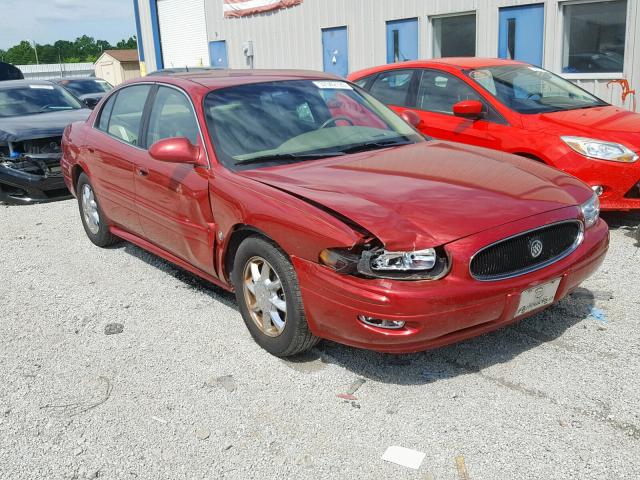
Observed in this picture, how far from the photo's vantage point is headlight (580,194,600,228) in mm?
3682

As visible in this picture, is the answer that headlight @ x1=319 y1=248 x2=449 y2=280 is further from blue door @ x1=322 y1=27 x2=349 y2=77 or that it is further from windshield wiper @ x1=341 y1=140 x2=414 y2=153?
blue door @ x1=322 y1=27 x2=349 y2=77

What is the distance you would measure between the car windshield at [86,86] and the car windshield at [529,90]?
14288 mm

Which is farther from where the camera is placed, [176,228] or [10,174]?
[10,174]

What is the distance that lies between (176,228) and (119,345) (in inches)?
33.6

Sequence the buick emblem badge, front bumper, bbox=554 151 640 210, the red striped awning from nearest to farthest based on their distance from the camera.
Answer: the buick emblem badge → front bumper, bbox=554 151 640 210 → the red striped awning

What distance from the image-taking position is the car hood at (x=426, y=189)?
312 centimetres

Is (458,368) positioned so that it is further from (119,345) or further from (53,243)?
(53,243)

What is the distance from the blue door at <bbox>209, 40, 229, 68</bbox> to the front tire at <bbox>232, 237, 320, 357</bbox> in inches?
665

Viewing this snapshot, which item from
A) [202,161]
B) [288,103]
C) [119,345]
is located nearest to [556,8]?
[288,103]

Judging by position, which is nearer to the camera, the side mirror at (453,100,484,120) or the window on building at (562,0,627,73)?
the side mirror at (453,100,484,120)

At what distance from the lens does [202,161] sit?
13.4 feet

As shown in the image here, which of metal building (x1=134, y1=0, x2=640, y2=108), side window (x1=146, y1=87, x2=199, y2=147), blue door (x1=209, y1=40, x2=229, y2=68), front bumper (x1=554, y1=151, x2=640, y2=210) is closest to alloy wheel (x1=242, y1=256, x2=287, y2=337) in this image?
side window (x1=146, y1=87, x2=199, y2=147)

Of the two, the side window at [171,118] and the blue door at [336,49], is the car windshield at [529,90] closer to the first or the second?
the side window at [171,118]

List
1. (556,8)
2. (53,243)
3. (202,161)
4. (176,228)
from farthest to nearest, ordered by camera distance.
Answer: (556,8), (53,243), (176,228), (202,161)
